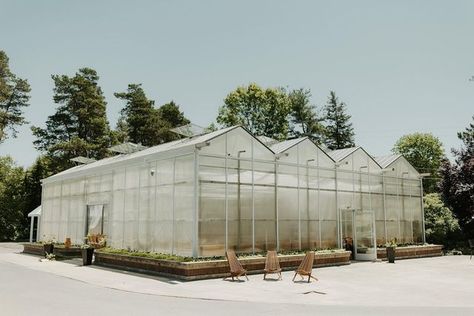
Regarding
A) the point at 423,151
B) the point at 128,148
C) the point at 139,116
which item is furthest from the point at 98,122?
the point at 423,151

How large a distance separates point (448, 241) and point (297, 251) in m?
15.7

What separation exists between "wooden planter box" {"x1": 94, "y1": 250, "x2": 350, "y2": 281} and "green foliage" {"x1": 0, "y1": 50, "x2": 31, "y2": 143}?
33934 mm

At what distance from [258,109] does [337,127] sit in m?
13.1

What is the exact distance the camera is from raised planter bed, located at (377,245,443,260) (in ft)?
79.2

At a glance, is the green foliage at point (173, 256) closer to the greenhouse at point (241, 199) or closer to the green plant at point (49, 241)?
the greenhouse at point (241, 199)

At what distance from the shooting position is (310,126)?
55.7 m

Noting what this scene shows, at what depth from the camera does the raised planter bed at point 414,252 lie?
24.1 meters

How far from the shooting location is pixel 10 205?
46.3 meters

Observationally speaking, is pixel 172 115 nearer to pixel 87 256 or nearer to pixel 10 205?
pixel 10 205

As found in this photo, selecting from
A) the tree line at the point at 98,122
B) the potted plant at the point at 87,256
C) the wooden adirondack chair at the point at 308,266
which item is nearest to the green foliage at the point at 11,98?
the tree line at the point at 98,122

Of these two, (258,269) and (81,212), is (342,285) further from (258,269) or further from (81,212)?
(81,212)

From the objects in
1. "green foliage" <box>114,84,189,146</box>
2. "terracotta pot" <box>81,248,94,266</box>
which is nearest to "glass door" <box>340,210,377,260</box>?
"terracotta pot" <box>81,248,94,266</box>

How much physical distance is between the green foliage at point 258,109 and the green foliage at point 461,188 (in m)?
22.7

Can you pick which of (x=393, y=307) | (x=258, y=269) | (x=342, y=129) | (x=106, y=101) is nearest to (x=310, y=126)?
(x=342, y=129)
